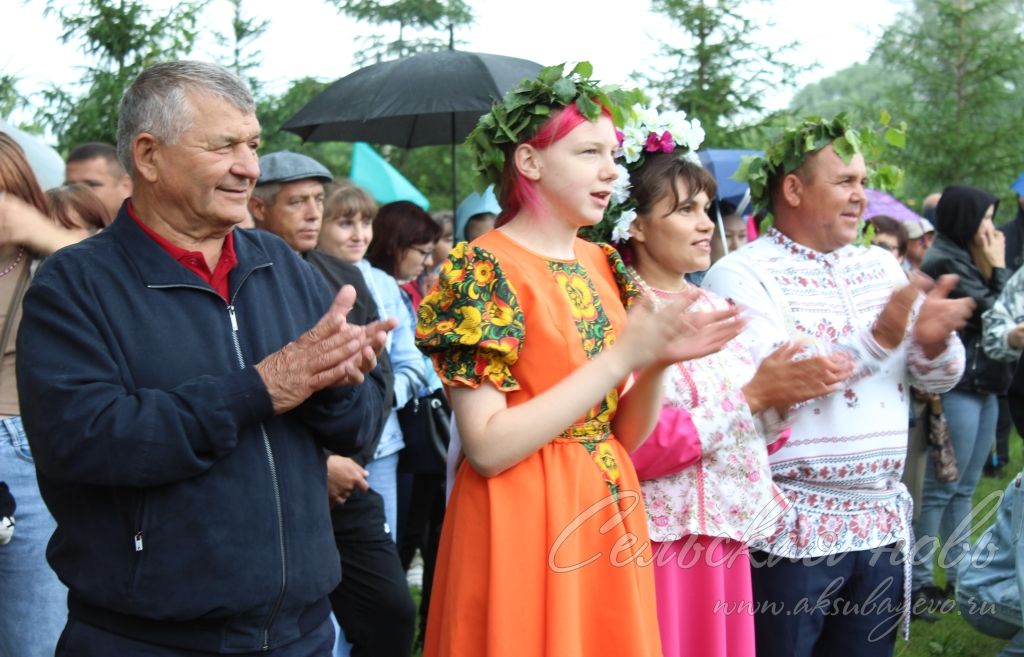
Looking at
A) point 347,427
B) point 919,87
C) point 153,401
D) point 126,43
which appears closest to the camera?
point 153,401

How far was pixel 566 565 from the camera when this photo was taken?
8.86 feet

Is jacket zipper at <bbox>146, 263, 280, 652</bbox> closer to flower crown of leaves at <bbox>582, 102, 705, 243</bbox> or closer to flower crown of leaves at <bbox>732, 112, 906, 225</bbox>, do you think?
flower crown of leaves at <bbox>582, 102, 705, 243</bbox>

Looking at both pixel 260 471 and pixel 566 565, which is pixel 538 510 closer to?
pixel 566 565

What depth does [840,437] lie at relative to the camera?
344 cm

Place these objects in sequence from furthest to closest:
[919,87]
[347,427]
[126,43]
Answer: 1. [919,87]
2. [126,43]
3. [347,427]

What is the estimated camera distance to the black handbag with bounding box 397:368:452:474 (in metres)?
5.14

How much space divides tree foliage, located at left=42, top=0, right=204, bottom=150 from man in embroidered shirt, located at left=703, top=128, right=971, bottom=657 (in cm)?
536

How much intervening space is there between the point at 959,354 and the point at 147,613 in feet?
8.61

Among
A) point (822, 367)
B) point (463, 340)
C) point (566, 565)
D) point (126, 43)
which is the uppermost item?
point (126, 43)

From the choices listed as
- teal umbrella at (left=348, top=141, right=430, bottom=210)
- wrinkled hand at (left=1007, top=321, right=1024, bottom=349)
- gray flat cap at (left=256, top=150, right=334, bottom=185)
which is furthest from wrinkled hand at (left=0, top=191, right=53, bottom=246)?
teal umbrella at (left=348, top=141, right=430, bottom=210)

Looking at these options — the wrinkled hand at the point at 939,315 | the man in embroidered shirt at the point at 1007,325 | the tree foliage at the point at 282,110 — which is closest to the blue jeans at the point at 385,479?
the wrinkled hand at the point at 939,315

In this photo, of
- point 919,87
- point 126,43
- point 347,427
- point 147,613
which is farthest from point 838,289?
point 919,87

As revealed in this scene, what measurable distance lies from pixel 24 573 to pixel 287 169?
1.96 meters

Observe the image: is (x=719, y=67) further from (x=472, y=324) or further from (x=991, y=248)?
(x=472, y=324)
